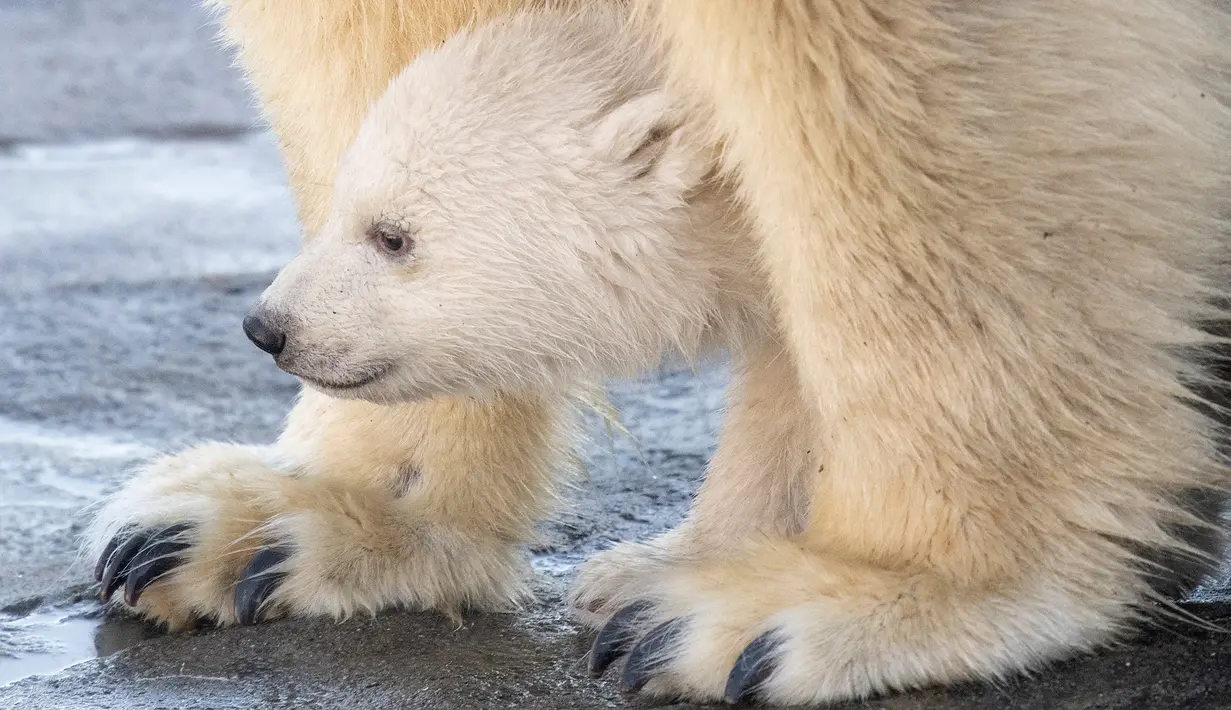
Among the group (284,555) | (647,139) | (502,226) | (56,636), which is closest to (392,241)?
(502,226)

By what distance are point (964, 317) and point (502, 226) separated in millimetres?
715

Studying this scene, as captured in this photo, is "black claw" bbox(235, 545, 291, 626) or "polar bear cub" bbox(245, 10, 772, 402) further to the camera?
"black claw" bbox(235, 545, 291, 626)

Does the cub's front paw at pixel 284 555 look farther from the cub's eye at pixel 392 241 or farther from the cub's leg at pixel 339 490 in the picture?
the cub's eye at pixel 392 241

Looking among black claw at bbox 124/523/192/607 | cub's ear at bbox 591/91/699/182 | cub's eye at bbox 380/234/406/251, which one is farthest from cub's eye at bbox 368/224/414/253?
black claw at bbox 124/523/192/607

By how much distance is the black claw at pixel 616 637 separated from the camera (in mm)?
2365

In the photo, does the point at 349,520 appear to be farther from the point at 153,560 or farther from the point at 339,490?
the point at 153,560

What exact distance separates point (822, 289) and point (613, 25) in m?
0.68

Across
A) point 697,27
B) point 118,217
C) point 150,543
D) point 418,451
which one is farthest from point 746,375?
point 118,217

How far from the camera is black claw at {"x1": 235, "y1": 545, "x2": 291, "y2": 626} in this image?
2.64 metres

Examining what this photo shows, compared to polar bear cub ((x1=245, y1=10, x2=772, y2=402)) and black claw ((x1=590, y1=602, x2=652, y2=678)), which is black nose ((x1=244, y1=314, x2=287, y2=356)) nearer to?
polar bear cub ((x1=245, y1=10, x2=772, y2=402))

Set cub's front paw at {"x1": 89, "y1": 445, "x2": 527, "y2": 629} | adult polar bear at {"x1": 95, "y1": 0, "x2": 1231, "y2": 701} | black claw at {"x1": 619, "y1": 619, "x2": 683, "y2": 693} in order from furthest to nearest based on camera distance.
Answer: cub's front paw at {"x1": 89, "y1": 445, "x2": 527, "y2": 629}
black claw at {"x1": 619, "y1": 619, "x2": 683, "y2": 693}
adult polar bear at {"x1": 95, "y1": 0, "x2": 1231, "y2": 701}

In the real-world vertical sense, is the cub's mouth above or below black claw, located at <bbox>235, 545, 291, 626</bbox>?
above

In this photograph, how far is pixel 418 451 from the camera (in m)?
2.93

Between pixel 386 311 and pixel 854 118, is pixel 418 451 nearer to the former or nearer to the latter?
pixel 386 311
